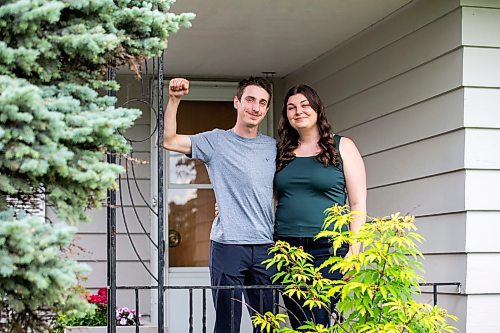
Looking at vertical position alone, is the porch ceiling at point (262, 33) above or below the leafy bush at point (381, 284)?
above

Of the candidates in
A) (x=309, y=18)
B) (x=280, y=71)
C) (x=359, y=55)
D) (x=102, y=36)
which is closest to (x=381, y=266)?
(x=102, y=36)

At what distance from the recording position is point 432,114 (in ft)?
14.1

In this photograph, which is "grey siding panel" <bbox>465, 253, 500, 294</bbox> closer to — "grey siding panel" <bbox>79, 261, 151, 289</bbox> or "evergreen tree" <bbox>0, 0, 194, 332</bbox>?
"evergreen tree" <bbox>0, 0, 194, 332</bbox>

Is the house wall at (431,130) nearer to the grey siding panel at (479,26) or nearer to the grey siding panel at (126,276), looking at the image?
the grey siding panel at (479,26)

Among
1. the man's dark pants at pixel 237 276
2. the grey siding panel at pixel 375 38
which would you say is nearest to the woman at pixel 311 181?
the man's dark pants at pixel 237 276

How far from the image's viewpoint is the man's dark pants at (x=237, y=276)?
12.0 feet

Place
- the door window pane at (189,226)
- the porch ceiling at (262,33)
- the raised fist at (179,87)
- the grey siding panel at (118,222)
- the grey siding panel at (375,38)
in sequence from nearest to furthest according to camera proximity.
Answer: the raised fist at (179,87) → the grey siding panel at (375,38) → the porch ceiling at (262,33) → the grey siding panel at (118,222) → the door window pane at (189,226)

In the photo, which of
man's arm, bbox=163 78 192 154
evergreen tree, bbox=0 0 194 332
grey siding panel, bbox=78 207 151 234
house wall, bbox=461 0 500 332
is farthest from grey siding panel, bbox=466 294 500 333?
grey siding panel, bbox=78 207 151 234

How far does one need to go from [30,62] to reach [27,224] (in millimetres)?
451

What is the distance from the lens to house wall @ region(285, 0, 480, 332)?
397 centimetres

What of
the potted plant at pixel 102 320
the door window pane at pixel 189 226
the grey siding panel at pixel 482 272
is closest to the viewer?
the grey siding panel at pixel 482 272

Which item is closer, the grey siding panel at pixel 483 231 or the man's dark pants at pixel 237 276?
the man's dark pants at pixel 237 276

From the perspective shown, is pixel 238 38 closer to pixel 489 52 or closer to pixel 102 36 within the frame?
pixel 489 52

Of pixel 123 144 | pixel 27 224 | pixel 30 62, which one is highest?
pixel 30 62
